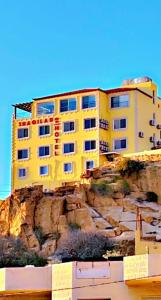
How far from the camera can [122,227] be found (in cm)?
5972

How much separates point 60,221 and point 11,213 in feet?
15.1

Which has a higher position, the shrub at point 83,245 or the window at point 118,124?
the window at point 118,124

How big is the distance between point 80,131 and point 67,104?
3.29 m

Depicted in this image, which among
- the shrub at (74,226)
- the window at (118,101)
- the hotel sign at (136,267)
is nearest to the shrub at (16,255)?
the shrub at (74,226)

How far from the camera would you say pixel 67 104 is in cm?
6981

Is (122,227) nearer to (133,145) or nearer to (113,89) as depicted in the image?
(133,145)

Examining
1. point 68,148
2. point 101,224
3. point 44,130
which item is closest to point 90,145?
point 68,148

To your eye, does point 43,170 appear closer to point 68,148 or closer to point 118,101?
point 68,148

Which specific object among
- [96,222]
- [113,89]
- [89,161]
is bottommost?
[96,222]

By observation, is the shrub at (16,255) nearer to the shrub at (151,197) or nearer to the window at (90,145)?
the shrub at (151,197)

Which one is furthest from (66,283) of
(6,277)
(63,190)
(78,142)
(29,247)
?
(78,142)

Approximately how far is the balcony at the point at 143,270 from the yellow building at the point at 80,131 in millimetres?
41786

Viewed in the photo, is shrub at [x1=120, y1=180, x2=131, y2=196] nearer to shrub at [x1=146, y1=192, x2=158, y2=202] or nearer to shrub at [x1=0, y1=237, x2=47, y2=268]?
shrub at [x1=146, y1=192, x2=158, y2=202]

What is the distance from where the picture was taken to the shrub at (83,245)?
5406 cm
